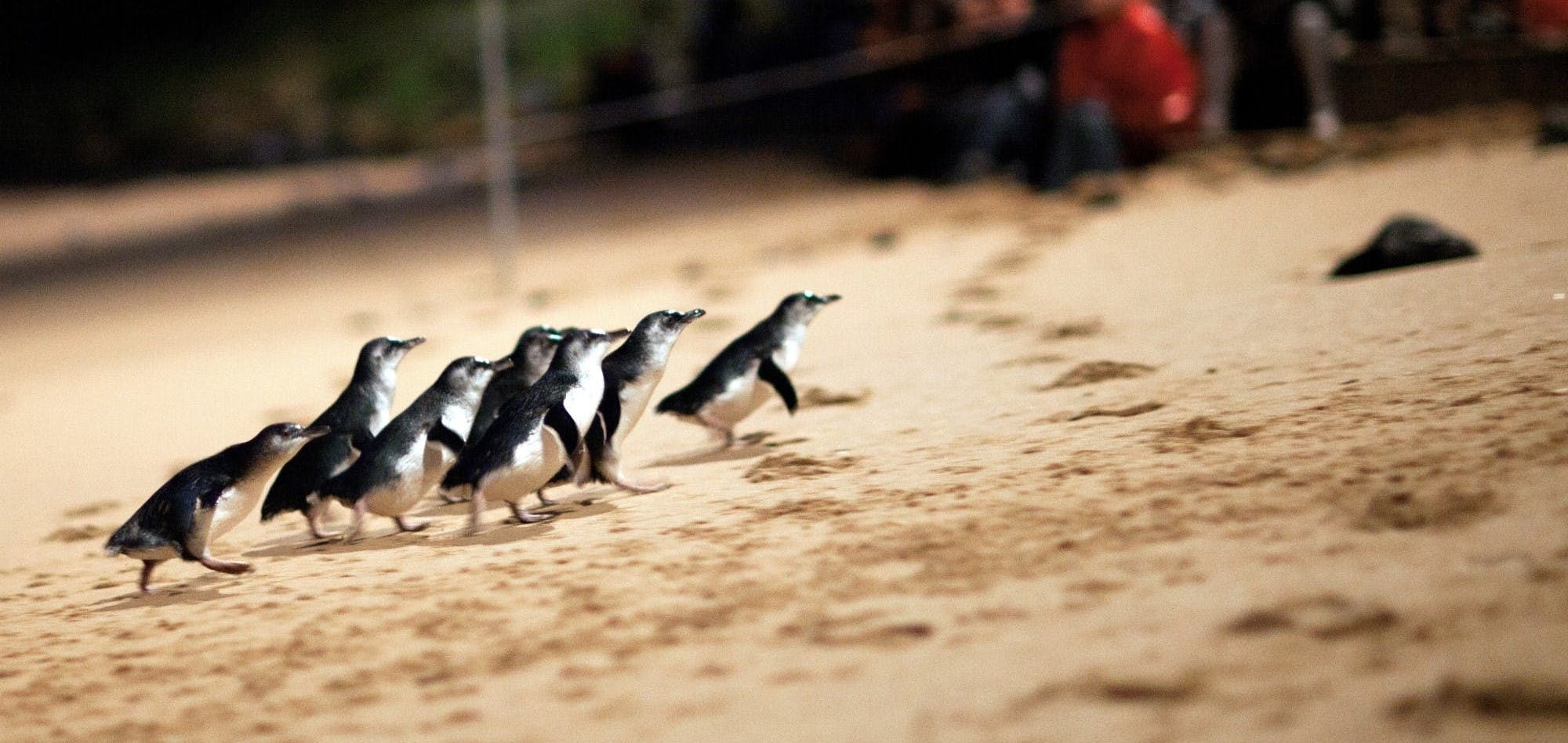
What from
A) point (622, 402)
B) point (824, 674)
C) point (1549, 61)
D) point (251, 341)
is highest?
point (1549, 61)

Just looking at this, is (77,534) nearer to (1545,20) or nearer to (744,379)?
(744,379)

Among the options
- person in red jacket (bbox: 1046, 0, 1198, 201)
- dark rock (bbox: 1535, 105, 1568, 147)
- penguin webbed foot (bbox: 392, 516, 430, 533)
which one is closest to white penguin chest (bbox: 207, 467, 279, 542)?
penguin webbed foot (bbox: 392, 516, 430, 533)

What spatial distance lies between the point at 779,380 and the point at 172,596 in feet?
6.64

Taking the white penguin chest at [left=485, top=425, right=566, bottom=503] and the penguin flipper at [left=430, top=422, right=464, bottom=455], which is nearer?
the white penguin chest at [left=485, top=425, right=566, bottom=503]

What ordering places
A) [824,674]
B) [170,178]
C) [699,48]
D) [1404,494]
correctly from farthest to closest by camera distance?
[170,178]
[699,48]
[1404,494]
[824,674]

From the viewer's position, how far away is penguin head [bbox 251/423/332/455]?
4.86m

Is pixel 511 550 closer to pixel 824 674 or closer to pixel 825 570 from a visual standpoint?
pixel 825 570

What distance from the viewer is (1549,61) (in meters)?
12.7

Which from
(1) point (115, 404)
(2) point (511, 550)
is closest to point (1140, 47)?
(1) point (115, 404)

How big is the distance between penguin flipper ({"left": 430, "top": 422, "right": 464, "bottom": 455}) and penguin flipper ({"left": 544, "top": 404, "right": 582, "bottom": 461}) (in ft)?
1.34

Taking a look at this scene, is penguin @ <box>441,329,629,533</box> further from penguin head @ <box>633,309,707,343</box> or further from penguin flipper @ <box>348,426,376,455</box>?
penguin flipper @ <box>348,426,376,455</box>

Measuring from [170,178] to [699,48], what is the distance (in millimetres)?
9471

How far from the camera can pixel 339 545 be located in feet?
16.9

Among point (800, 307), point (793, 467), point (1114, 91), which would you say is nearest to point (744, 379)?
point (800, 307)
